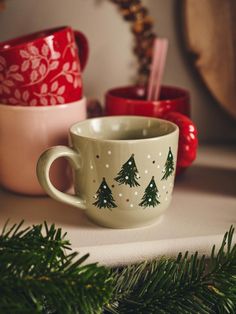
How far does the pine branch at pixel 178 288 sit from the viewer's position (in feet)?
1.29

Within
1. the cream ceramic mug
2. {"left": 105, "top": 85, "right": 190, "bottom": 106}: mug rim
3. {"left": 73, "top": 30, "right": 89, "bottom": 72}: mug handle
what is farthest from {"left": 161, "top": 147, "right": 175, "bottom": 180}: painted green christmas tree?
{"left": 73, "top": 30, "right": 89, "bottom": 72}: mug handle

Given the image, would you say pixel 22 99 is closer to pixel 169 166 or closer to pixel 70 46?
pixel 70 46

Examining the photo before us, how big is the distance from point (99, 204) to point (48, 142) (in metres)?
0.12

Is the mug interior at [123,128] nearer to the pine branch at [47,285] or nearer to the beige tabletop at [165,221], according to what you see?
the beige tabletop at [165,221]

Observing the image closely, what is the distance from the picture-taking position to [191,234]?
451mm

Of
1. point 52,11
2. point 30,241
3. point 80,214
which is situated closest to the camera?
point 30,241

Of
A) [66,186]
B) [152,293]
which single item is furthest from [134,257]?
[66,186]

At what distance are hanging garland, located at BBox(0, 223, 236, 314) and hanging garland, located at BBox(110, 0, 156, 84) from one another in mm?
344

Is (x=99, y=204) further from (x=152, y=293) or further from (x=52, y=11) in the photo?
(x=52, y=11)

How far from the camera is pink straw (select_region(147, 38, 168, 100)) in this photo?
24.6 inches

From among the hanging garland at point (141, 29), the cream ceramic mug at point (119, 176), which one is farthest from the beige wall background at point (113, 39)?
the cream ceramic mug at point (119, 176)

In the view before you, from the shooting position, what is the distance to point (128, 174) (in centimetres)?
44

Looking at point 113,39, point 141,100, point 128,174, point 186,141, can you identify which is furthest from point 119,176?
point 113,39

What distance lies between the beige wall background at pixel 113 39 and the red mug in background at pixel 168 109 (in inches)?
2.9
